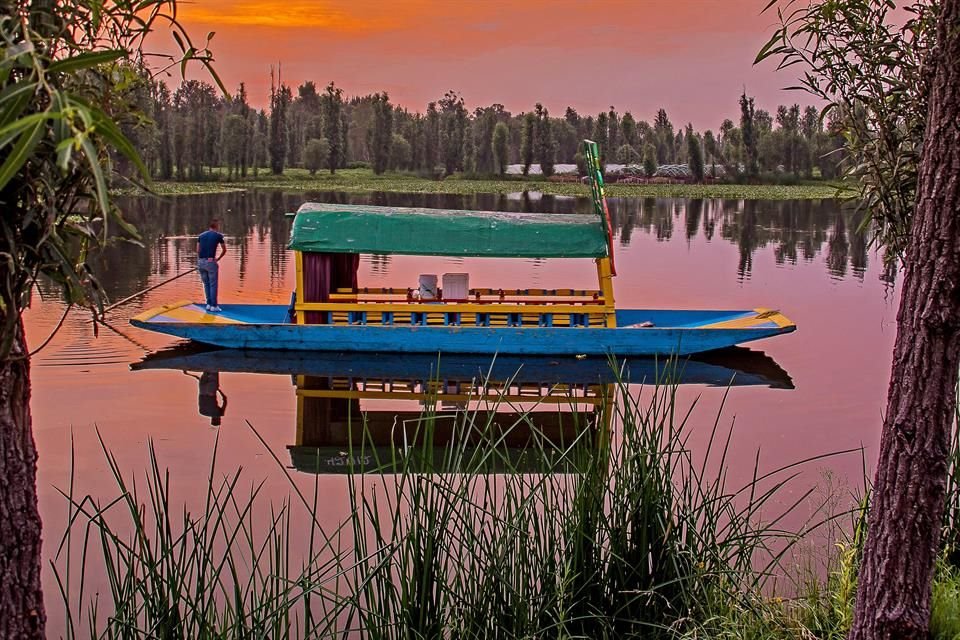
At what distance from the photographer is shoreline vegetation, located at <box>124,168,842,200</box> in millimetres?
50156

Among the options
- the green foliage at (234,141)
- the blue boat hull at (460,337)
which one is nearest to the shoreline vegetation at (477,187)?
the green foliage at (234,141)

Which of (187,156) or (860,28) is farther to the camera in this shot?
(187,156)

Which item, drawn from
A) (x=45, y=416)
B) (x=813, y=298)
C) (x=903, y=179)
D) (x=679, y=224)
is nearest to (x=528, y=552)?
(x=903, y=179)

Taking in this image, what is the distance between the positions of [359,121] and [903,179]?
281 ft

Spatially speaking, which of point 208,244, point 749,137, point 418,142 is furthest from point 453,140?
point 208,244

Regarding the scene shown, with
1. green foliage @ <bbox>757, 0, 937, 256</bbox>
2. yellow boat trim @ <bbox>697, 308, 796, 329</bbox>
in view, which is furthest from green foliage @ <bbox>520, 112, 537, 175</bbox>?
green foliage @ <bbox>757, 0, 937, 256</bbox>

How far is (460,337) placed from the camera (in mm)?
11039

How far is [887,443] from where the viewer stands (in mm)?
2885

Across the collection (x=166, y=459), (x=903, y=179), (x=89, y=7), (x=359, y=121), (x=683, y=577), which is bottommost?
(x=166, y=459)

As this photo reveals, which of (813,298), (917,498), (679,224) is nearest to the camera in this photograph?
(917,498)

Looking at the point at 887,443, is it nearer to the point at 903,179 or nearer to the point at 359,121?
the point at 903,179

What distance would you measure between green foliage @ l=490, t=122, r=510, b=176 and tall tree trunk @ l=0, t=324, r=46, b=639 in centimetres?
6893

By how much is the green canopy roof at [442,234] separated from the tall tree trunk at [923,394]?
8.63 metres

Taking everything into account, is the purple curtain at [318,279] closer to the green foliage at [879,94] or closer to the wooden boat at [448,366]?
the wooden boat at [448,366]
